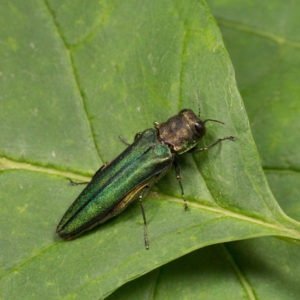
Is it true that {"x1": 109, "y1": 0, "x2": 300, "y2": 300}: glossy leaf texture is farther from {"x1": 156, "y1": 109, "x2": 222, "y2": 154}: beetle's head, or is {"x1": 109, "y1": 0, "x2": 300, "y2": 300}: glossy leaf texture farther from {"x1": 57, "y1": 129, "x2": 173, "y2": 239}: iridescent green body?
{"x1": 156, "y1": 109, "x2": 222, "y2": 154}: beetle's head

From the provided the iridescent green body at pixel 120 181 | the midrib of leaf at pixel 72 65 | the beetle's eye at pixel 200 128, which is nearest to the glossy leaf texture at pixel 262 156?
the iridescent green body at pixel 120 181

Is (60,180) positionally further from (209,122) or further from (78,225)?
(209,122)

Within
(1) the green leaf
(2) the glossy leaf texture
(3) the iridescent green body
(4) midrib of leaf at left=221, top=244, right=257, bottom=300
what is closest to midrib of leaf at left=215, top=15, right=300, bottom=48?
(2) the glossy leaf texture

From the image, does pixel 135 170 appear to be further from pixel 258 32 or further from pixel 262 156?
pixel 258 32

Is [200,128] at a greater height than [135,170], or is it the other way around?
[200,128]

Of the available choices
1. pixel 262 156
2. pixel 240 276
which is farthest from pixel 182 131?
pixel 240 276

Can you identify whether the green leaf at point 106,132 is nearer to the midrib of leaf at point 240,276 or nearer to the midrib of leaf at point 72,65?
the midrib of leaf at point 72,65
